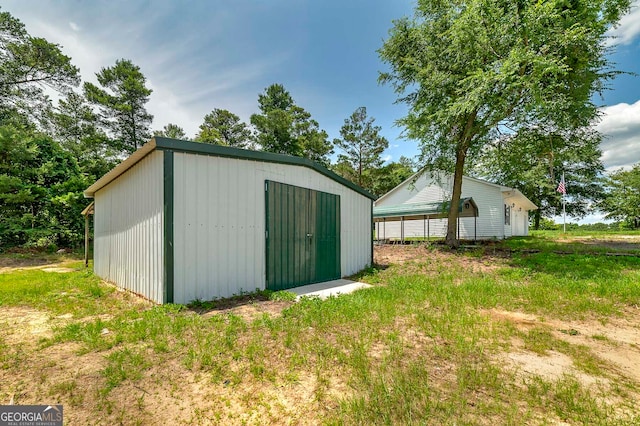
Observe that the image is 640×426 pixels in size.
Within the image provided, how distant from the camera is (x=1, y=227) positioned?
11.4 m

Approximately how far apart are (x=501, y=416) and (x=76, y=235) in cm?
1722

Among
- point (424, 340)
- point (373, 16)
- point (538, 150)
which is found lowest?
point (424, 340)

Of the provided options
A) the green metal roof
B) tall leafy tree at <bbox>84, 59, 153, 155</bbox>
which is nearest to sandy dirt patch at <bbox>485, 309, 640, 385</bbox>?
the green metal roof

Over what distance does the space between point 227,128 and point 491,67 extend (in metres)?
20.4

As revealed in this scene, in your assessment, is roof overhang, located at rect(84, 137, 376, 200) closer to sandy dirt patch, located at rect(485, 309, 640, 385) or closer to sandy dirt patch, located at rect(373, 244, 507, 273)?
sandy dirt patch, located at rect(373, 244, 507, 273)

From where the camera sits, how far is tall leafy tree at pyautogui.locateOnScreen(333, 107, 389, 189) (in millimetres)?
25531

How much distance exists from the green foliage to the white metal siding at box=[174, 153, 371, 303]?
11.5 m

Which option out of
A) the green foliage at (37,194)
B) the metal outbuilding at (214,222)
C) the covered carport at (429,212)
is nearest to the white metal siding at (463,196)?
the covered carport at (429,212)

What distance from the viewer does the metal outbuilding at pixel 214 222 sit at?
427 centimetres

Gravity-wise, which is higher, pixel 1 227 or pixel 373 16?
pixel 373 16

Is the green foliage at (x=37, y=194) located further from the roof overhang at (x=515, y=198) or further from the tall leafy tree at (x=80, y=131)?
the roof overhang at (x=515, y=198)

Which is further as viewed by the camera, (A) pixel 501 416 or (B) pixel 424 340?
(B) pixel 424 340

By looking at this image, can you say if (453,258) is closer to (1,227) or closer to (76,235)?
(76,235)

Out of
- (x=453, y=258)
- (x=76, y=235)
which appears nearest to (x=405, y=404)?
(x=453, y=258)
